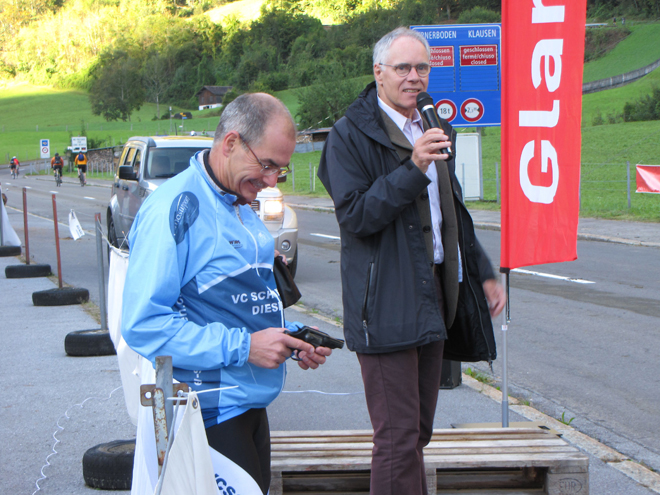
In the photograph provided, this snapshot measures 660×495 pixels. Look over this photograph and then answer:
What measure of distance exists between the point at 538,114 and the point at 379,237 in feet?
4.38

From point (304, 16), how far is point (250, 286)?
156 metres

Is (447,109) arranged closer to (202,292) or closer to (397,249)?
(397,249)

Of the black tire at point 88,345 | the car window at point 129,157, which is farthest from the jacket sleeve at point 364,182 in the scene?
the car window at point 129,157

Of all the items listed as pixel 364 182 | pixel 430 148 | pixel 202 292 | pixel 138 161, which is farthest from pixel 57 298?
pixel 202 292

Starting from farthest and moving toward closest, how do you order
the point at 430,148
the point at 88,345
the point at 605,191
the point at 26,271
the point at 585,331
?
1. the point at 605,191
2. the point at 26,271
3. the point at 585,331
4. the point at 88,345
5. the point at 430,148

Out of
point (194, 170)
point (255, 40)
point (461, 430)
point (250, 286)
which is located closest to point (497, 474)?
point (461, 430)

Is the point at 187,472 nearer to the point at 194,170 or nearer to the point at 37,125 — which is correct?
the point at 194,170

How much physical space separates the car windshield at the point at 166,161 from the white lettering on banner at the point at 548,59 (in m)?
7.51

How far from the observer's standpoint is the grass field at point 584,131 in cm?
2386

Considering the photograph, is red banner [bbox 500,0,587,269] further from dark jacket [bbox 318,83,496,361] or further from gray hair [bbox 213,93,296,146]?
gray hair [bbox 213,93,296,146]

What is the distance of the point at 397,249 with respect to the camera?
8.33 feet

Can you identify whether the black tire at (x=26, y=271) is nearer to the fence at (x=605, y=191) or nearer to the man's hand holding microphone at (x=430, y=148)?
the man's hand holding microphone at (x=430, y=148)

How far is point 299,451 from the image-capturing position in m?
3.20

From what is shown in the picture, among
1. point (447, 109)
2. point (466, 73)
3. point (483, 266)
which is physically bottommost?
point (483, 266)
